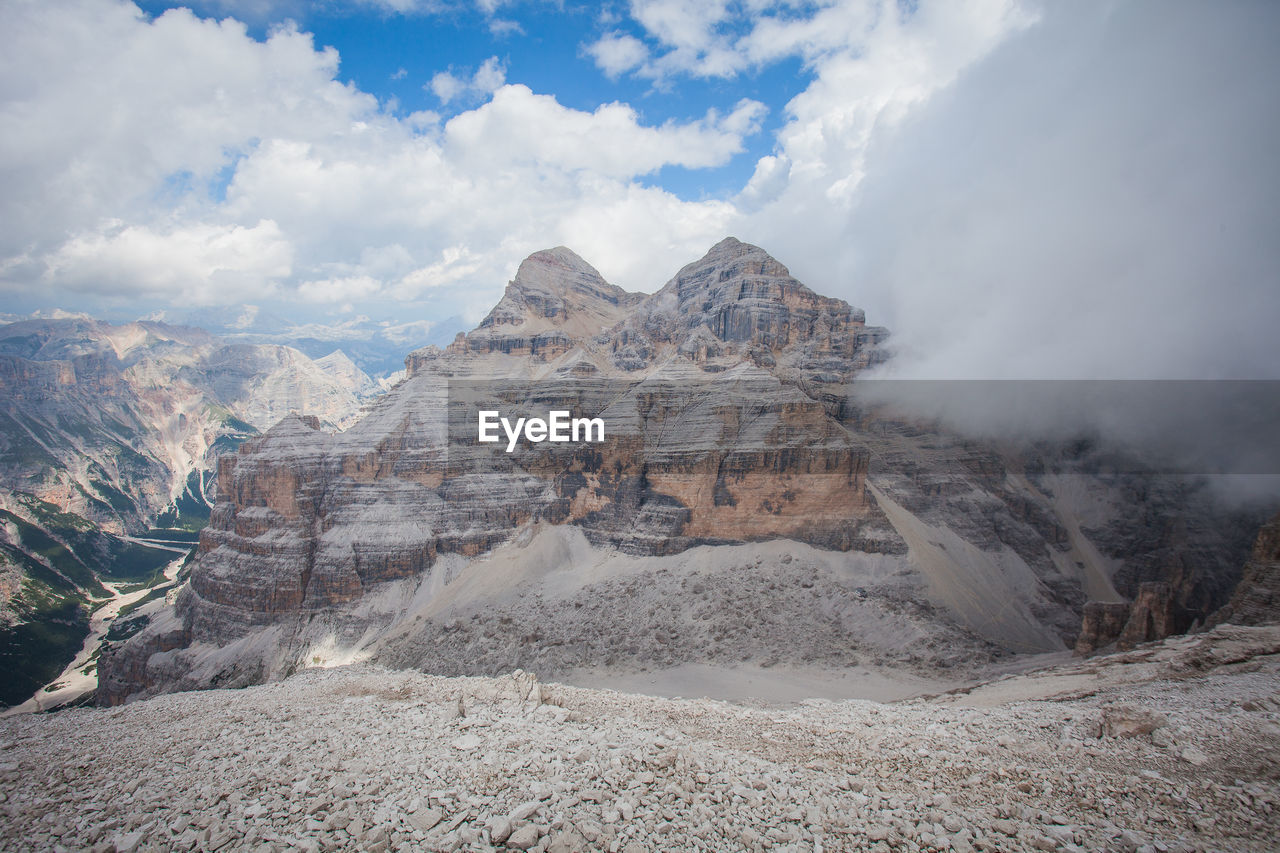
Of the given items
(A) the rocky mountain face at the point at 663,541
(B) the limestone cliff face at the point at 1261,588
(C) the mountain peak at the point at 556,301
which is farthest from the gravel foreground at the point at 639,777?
(C) the mountain peak at the point at 556,301

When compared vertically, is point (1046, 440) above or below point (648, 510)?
above

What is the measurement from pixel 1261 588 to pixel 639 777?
110 ft

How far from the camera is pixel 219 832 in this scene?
946 centimetres

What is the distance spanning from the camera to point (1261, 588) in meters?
26.5

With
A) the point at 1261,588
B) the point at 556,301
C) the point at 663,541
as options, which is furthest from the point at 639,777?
the point at 556,301

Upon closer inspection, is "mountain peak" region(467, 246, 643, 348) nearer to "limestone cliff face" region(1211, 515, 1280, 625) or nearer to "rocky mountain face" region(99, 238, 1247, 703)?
"rocky mountain face" region(99, 238, 1247, 703)

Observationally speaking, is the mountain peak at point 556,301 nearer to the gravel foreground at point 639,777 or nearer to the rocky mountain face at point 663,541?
the rocky mountain face at point 663,541

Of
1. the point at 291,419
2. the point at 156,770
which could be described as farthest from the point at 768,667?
the point at 291,419

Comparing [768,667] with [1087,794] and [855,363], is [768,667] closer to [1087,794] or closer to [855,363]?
[1087,794]

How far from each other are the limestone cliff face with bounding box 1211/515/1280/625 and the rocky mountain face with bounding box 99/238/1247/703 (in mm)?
14886

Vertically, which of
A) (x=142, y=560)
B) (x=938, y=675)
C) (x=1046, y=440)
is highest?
(x=1046, y=440)

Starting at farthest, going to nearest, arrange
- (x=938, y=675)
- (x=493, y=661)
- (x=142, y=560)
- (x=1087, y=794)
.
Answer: (x=142, y=560)
(x=493, y=661)
(x=938, y=675)
(x=1087, y=794)

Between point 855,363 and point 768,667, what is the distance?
58613 millimetres

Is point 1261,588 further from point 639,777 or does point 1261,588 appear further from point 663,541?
point 663,541
